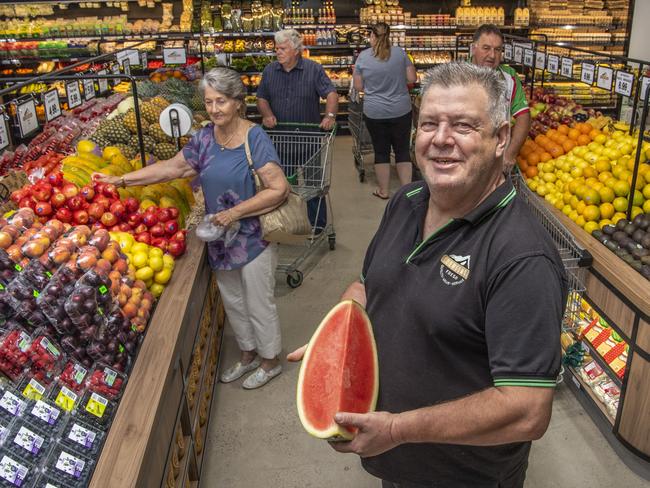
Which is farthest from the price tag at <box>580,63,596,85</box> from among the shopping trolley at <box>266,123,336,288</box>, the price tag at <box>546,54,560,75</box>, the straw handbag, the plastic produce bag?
the plastic produce bag

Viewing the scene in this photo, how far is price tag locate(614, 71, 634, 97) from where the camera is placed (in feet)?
9.84

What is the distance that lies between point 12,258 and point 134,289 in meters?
0.45

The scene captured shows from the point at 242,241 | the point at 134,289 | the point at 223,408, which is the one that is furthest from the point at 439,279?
the point at 223,408

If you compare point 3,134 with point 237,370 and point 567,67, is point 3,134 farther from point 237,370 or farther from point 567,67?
point 567,67

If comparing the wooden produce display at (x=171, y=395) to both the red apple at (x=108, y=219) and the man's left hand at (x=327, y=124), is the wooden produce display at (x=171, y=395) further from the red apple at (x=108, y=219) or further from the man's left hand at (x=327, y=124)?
the man's left hand at (x=327, y=124)

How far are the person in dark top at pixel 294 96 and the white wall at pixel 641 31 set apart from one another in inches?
227

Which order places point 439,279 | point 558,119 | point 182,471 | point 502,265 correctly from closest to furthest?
point 502,265
point 439,279
point 182,471
point 558,119

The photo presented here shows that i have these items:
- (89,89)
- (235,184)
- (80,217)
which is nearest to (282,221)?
(235,184)

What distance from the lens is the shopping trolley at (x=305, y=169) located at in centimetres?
423

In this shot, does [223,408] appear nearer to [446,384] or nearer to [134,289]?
[134,289]

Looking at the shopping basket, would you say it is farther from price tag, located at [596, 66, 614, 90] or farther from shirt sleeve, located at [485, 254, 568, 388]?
shirt sleeve, located at [485, 254, 568, 388]

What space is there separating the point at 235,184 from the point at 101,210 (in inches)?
24.6

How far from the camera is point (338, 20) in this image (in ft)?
31.5

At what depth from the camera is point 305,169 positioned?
438 cm
